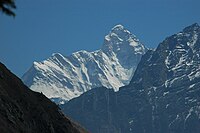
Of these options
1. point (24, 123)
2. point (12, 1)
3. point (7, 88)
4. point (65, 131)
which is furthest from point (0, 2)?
point (65, 131)

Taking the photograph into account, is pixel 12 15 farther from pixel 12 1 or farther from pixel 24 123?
pixel 24 123

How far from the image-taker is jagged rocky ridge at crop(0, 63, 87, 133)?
121938 millimetres

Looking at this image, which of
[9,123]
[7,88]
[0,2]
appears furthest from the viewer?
[7,88]

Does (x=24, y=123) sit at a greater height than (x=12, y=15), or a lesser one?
greater

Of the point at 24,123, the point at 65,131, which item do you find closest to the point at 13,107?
the point at 24,123

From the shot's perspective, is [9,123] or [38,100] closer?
[9,123]

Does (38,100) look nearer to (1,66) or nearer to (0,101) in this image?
(1,66)

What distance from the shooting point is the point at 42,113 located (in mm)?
142500

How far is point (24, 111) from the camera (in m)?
137

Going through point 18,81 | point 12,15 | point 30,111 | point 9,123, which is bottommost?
point 12,15

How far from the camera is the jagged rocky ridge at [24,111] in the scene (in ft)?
400

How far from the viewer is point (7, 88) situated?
139 meters

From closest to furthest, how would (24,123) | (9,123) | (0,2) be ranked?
(0,2), (9,123), (24,123)

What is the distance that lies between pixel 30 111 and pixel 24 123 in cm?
1251
